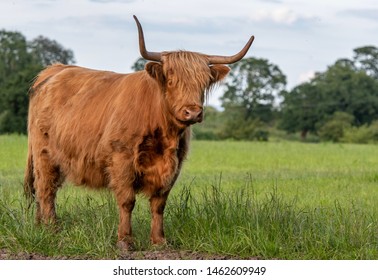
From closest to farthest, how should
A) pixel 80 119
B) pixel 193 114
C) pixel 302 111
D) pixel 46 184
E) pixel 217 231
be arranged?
1. pixel 193 114
2. pixel 217 231
3. pixel 80 119
4. pixel 46 184
5. pixel 302 111

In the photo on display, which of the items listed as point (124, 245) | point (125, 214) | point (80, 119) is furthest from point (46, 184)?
point (124, 245)

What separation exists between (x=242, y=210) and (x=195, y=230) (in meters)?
0.60

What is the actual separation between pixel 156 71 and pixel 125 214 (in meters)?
1.58

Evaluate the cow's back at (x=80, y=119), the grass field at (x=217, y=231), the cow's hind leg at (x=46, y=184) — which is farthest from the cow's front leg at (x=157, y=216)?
the cow's hind leg at (x=46, y=184)

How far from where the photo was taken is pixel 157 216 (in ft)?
28.0

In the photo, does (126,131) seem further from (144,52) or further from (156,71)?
(144,52)

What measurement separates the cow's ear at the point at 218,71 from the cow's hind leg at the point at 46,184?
267cm

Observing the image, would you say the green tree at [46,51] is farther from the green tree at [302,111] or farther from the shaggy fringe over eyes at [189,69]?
the shaggy fringe over eyes at [189,69]

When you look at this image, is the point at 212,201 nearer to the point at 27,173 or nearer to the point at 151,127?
the point at 151,127

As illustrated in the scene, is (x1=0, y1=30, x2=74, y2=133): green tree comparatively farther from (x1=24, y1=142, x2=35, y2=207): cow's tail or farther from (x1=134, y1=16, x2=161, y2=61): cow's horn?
(x1=134, y1=16, x2=161, y2=61): cow's horn

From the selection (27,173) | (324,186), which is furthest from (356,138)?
(27,173)

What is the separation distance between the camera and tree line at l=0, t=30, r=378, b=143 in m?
63.3

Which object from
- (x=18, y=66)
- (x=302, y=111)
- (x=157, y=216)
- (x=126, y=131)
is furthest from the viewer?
(x=302, y=111)

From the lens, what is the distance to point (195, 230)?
835 cm
